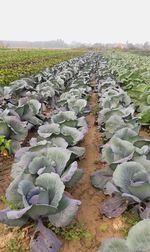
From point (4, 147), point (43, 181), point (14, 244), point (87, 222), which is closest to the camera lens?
point (14, 244)

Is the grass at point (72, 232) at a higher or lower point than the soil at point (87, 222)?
higher

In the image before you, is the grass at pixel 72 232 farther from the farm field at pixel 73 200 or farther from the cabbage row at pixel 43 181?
the cabbage row at pixel 43 181

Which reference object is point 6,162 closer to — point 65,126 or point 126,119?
point 65,126

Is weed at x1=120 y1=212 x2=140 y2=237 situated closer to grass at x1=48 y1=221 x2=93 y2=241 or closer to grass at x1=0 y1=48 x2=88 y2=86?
grass at x1=48 y1=221 x2=93 y2=241

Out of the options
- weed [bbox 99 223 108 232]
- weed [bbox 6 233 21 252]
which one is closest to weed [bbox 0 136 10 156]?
weed [bbox 6 233 21 252]

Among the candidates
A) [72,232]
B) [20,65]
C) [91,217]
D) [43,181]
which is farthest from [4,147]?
[20,65]

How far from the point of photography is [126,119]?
5.31 metres

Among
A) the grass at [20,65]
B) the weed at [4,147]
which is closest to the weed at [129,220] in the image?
the weed at [4,147]

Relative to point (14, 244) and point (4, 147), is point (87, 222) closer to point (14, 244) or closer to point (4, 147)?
point (14, 244)

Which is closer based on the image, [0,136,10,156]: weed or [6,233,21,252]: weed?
[6,233,21,252]: weed

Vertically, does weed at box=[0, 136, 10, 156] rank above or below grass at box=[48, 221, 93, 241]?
above

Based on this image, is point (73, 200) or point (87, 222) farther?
point (87, 222)

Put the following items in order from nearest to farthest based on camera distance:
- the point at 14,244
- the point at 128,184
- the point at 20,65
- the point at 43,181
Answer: the point at 14,244 < the point at 43,181 < the point at 128,184 < the point at 20,65

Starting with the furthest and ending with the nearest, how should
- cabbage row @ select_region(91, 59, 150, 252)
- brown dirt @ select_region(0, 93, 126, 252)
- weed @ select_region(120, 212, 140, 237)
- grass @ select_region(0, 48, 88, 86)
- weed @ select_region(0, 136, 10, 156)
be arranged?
1. grass @ select_region(0, 48, 88, 86)
2. weed @ select_region(0, 136, 10, 156)
3. weed @ select_region(120, 212, 140, 237)
4. brown dirt @ select_region(0, 93, 126, 252)
5. cabbage row @ select_region(91, 59, 150, 252)
